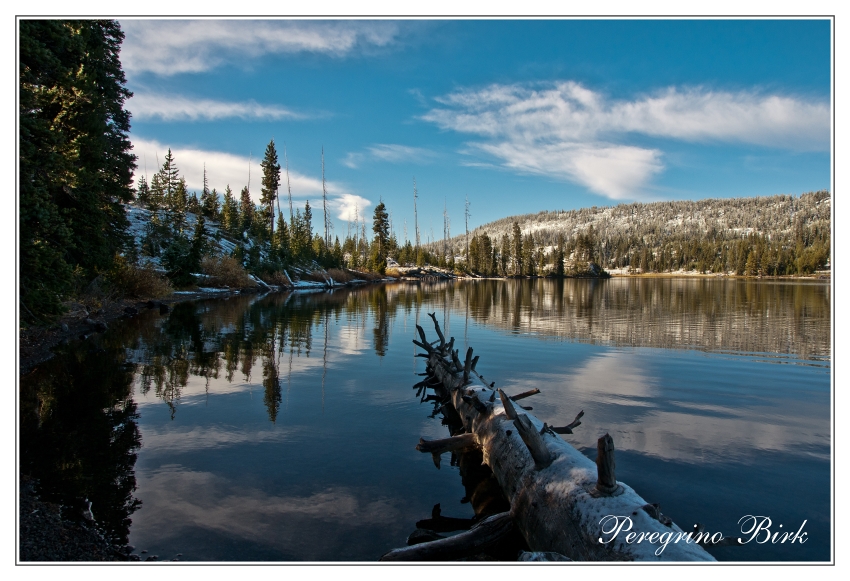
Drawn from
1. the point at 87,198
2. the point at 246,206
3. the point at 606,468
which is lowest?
the point at 606,468

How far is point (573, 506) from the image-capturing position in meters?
4.95

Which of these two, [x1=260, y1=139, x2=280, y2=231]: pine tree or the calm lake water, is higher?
[x1=260, y1=139, x2=280, y2=231]: pine tree

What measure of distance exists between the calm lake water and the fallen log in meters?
1.05

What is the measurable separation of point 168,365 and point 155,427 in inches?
260

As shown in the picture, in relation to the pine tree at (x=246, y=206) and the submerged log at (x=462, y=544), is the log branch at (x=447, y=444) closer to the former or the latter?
the submerged log at (x=462, y=544)

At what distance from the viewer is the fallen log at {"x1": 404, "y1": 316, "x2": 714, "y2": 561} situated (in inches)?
168

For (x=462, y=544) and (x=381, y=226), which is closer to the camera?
(x=462, y=544)

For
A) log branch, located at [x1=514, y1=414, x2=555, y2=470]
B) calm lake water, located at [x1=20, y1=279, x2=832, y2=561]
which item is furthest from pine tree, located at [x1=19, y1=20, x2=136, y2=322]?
log branch, located at [x1=514, y1=414, x2=555, y2=470]

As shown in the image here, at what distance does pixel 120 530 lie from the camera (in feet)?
18.9

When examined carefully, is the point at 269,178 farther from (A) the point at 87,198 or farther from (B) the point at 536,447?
(B) the point at 536,447

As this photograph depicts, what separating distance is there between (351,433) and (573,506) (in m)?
5.63

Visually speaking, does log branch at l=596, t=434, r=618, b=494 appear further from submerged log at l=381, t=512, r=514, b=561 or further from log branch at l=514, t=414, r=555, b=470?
submerged log at l=381, t=512, r=514, b=561

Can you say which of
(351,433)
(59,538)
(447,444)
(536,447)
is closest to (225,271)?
(351,433)
